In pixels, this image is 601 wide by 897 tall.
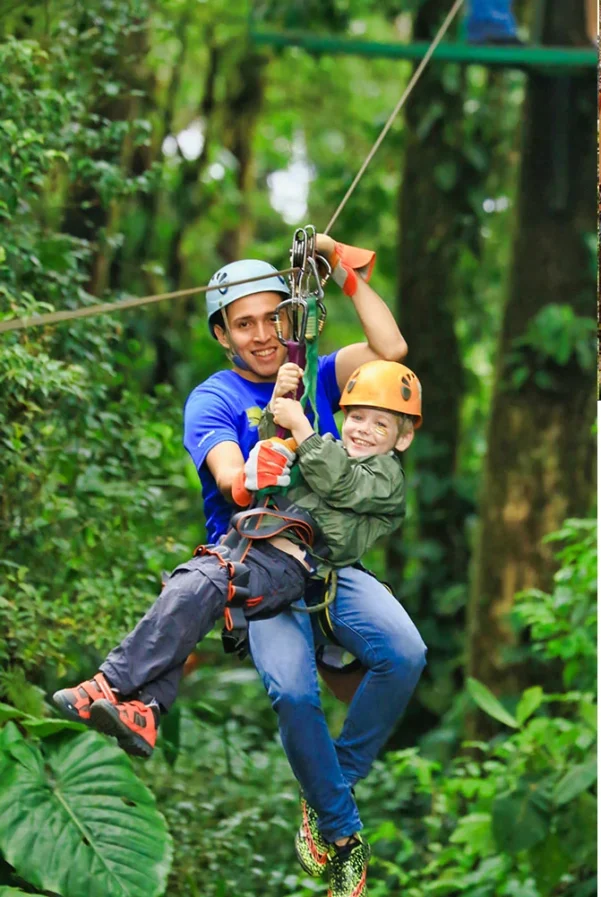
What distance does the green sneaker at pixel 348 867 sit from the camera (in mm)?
3219

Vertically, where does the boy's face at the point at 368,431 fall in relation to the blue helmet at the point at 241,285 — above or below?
below

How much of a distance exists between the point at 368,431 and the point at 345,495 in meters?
0.18

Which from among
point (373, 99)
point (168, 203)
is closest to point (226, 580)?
point (168, 203)

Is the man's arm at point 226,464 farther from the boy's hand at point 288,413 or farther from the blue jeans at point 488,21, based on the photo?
the blue jeans at point 488,21

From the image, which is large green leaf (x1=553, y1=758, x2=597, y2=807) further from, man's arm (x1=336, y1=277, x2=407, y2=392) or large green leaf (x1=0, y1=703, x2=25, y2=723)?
man's arm (x1=336, y1=277, x2=407, y2=392)

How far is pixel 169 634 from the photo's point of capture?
280cm

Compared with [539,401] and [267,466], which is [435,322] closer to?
[539,401]

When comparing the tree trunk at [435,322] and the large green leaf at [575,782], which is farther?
the tree trunk at [435,322]

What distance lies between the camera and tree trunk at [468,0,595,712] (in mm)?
7422

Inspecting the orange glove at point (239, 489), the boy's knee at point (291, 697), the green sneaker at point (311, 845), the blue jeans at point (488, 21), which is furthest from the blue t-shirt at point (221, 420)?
the blue jeans at point (488, 21)

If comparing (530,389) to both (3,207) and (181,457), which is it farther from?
(3,207)

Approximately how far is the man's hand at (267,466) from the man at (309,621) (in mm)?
59

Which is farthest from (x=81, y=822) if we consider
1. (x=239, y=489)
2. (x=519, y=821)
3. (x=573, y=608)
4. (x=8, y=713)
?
(x=573, y=608)

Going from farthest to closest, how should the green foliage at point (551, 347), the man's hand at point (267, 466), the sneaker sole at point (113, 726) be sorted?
the green foliage at point (551, 347), the man's hand at point (267, 466), the sneaker sole at point (113, 726)
